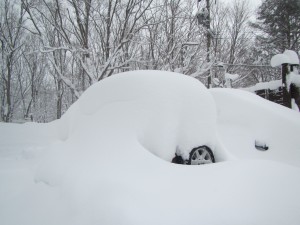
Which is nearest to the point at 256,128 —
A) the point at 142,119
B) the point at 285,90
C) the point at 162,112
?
the point at 162,112

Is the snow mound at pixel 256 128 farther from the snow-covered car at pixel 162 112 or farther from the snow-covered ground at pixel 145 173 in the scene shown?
the snow-covered car at pixel 162 112

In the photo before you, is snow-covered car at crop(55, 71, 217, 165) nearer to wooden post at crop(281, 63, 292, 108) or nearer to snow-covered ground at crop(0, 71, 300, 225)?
snow-covered ground at crop(0, 71, 300, 225)

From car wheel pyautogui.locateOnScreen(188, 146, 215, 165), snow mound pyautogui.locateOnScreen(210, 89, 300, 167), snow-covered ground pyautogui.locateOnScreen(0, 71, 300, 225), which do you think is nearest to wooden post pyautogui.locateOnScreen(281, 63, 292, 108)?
snow mound pyautogui.locateOnScreen(210, 89, 300, 167)

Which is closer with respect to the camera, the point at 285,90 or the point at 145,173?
the point at 145,173

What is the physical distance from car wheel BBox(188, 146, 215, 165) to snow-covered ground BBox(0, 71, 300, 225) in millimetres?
93

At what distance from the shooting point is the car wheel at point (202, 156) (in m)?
2.95

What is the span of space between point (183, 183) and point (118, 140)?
0.84 m

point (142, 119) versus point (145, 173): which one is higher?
point (142, 119)

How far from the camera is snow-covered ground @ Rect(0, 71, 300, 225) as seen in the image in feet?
5.79

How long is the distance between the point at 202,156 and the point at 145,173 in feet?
3.82

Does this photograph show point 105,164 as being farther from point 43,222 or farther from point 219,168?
point 219,168

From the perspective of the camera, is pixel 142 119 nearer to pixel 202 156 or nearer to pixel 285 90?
pixel 202 156

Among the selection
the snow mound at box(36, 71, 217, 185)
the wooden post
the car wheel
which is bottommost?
the car wheel

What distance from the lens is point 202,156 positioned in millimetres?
3008
